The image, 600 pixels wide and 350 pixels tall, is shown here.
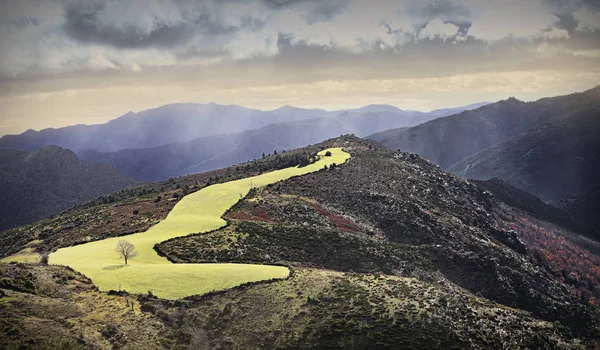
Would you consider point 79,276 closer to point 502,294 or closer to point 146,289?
point 146,289

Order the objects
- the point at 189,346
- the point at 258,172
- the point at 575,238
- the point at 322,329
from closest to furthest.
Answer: the point at 189,346 → the point at 322,329 → the point at 258,172 → the point at 575,238

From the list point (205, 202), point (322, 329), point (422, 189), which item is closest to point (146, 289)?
point (322, 329)

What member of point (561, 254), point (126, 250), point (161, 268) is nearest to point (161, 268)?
point (161, 268)

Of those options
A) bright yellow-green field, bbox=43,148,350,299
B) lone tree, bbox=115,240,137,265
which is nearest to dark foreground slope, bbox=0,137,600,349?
bright yellow-green field, bbox=43,148,350,299

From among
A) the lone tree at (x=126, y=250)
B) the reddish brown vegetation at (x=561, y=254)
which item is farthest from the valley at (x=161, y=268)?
the reddish brown vegetation at (x=561, y=254)

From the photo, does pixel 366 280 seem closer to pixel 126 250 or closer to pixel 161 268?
pixel 161 268

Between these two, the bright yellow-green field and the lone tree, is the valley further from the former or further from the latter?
the lone tree
